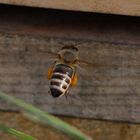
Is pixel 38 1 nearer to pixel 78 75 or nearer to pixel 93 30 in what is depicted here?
pixel 93 30

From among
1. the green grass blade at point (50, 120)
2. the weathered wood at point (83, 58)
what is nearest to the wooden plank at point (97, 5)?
the weathered wood at point (83, 58)

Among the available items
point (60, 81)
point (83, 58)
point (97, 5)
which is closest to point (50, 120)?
point (60, 81)

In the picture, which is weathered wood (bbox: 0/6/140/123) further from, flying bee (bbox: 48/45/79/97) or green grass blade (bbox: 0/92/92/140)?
green grass blade (bbox: 0/92/92/140)

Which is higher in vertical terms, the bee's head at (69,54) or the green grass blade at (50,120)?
the bee's head at (69,54)

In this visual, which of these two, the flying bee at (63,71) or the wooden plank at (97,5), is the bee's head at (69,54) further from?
the wooden plank at (97,5)

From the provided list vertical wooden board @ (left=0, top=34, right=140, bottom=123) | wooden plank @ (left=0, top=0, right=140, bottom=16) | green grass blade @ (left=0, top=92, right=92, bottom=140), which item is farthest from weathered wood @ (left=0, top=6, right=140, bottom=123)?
green grass blade @ (left=0, top=92, right=92, bottom=140)

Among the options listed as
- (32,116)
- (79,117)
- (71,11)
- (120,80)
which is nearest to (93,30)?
(71,11)

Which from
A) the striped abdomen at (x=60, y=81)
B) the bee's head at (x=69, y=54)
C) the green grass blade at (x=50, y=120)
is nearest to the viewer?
the green grass blade at (x=50, y=120)
